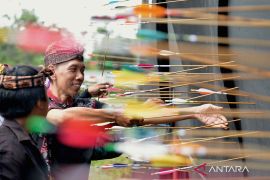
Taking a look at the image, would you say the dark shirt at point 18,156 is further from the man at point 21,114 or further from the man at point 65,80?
the man at point 65,80

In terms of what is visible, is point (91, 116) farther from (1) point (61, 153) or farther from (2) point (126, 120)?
(1) point (61, 153)

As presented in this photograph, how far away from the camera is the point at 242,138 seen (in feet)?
7.39

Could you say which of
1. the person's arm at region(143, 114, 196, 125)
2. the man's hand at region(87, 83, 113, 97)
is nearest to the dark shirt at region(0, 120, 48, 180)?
the person's arm at region(143, 114, 196, 125)

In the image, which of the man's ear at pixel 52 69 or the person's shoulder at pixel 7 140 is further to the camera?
the man's ear at pixel 52 69

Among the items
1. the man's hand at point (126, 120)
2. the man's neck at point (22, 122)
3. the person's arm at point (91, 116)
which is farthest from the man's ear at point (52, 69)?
the man's neck at point (22, 122)

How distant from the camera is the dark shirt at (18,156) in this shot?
2045 mm

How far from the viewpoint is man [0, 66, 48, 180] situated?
6.82 feet

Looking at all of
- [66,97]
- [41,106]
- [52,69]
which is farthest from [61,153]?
[41,106]

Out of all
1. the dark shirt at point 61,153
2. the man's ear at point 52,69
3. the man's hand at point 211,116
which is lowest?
the dark shirt at point 61,153

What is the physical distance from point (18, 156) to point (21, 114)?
0.49 feet

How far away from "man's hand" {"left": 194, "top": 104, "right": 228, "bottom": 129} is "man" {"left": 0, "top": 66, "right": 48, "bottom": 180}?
0.48 m

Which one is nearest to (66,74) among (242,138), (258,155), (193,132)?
(193,132)

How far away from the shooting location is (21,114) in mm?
2172

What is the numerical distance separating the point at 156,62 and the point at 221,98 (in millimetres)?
869
